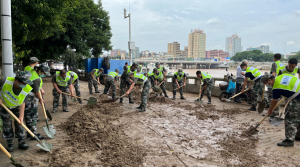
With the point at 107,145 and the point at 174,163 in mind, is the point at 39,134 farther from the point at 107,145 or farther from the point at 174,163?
the point at 174,163

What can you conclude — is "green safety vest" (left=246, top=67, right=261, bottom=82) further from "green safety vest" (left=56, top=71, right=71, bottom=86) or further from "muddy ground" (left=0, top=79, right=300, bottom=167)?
"green safety vest" (left=56, top=71, right=71, bottom=86)

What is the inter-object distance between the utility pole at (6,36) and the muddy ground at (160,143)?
1.73 meters

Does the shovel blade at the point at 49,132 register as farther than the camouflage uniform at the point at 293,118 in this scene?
Yes

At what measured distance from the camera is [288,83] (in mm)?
4004

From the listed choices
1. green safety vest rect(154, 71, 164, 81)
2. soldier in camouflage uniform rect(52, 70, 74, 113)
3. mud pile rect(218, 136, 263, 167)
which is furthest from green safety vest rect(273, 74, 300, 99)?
green safety vest rect(154, 71, 164, 81)

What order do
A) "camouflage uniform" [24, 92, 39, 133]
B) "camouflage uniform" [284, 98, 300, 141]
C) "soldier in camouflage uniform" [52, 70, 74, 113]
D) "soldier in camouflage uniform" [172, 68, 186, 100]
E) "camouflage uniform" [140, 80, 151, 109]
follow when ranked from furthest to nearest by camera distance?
1. "soldier in camouflage uniform" [172, 68, 186, 100]
2. "camouflage uniform" [140, 80, 151, 109]
3. "soldier in camouflage uniform" [52, 70, 74, 113]
4. "camouflage uniform" [24, 92, 39, 133]
5. "camouflage uniform" [284, 98, 300, 141]

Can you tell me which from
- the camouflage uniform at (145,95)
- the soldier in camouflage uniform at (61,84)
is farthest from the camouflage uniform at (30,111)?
the camouflage uniform at (145,95)

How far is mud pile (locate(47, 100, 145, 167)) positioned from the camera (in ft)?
11.6

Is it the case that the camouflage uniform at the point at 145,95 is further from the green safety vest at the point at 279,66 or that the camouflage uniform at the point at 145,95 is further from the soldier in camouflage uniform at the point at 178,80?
the green safety vest at the point at 279,66

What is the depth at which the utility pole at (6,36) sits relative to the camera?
442 centimetres

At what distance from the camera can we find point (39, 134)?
4684 mm

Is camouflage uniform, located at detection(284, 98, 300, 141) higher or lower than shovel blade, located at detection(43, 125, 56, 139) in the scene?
higher

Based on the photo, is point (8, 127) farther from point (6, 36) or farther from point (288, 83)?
point (288, 83)

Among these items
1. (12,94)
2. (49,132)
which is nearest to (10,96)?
(12,94)
